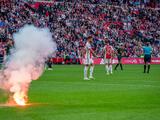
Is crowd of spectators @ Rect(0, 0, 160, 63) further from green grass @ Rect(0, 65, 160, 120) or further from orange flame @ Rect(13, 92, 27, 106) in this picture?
orange flame @ Rect(13, 92, 27, 106)

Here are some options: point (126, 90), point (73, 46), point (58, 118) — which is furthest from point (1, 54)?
point (58, 118)

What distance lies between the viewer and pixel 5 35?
183 ft

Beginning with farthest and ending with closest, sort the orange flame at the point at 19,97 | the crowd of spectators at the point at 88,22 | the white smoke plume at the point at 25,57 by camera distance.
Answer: the crowd of spectators at the point at 88,22, the orange flame at the point at 19,97, the white smoke plume at the point at 25,57

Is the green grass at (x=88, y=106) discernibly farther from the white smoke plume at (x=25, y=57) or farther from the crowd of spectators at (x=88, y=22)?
the crowd of spectators at (x=88, y=22)

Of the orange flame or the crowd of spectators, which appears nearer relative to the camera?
the orange flame

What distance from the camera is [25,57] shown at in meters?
18.4

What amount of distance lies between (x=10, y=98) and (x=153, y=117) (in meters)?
6.82

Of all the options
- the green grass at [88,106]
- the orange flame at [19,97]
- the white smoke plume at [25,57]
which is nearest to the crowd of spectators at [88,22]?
the green grass at [88,106]

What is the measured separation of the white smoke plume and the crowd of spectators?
34335 mm

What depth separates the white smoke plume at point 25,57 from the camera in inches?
705

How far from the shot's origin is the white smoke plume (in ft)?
58.7

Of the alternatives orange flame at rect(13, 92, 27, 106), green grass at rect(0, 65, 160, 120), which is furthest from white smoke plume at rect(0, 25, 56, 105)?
green grass at rect(0, 65, 160, 120)

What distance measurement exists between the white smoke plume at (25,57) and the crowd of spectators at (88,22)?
113 ft

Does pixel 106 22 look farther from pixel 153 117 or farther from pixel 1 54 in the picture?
pixel 153 117
